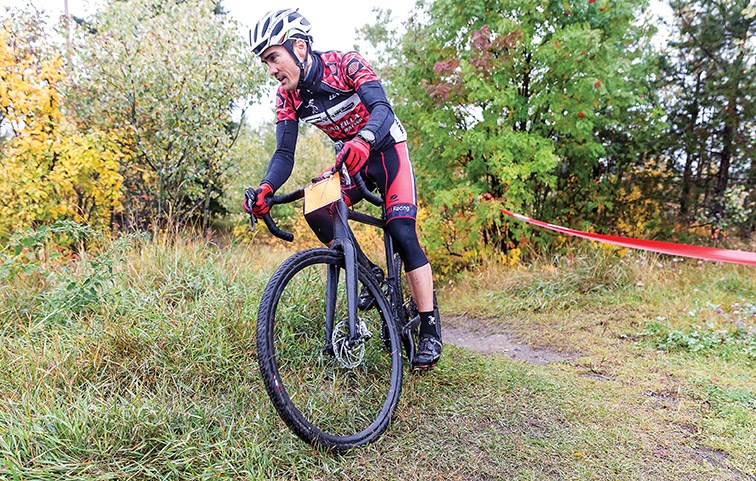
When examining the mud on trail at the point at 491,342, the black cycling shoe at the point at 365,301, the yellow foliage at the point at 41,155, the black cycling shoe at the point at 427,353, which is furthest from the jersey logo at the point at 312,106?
the yellow foliage at the point at 41,155

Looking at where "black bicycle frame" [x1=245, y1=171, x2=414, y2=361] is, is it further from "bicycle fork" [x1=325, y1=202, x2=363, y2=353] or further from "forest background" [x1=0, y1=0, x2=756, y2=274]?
"forest background" [x1=0, y1=0, x2=756, y2=274]

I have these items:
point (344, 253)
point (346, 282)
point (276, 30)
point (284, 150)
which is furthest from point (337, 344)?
point (276, 30)

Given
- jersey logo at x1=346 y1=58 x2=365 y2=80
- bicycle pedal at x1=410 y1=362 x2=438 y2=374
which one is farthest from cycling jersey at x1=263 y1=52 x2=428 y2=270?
bicycle pedal at x1=410 y1=362 x2=438 y2=374

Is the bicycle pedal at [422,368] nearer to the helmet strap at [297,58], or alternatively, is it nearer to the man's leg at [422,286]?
the man's leg at [422,286]

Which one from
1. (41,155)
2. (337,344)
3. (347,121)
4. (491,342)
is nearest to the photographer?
(337,344)

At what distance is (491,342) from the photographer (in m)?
4.02

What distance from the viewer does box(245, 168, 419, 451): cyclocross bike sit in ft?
5.75

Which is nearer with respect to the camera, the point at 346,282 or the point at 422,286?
the point at 346,282

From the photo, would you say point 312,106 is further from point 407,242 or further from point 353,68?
point 407,242

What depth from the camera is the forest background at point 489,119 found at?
17.7 ft

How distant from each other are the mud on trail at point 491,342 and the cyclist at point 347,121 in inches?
49.6

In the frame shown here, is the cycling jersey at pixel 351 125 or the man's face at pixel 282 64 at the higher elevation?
the man's face at pixel 282 64

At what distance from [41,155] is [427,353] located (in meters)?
5.44

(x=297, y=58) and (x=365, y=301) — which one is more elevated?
(x=297, y=58)
